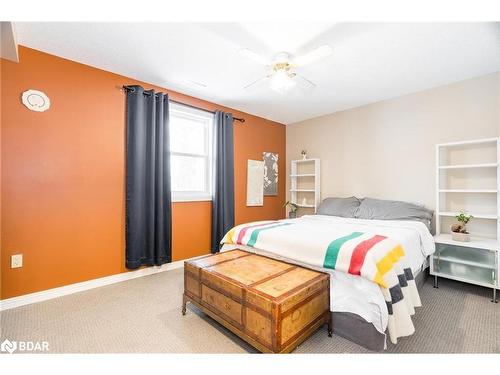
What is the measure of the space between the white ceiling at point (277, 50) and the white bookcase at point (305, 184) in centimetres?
148

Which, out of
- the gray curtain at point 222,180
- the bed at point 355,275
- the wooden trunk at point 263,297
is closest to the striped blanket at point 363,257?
the bed at point 355,275

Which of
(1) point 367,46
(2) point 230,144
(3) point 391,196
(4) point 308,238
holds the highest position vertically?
(1) point 367,46

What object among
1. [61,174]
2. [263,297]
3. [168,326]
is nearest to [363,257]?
[263,297]

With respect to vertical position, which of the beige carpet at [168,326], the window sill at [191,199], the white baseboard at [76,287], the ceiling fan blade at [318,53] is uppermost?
the ceiling fan blade at [318,53]

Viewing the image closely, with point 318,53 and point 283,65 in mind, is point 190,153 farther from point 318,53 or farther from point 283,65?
point 318,53

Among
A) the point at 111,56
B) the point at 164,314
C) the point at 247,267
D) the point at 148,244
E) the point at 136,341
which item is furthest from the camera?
the point at 148,244

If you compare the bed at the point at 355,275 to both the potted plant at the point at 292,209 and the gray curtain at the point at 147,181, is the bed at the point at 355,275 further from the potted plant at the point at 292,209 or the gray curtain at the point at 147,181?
the potted plant at the point at 292,209

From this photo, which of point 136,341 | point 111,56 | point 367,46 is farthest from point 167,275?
point 367,46

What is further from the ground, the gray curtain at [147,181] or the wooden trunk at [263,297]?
the gray curtain at [147,181]

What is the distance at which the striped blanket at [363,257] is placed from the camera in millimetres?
1445

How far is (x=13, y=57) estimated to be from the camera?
1.80m

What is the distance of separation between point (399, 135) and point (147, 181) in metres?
3.36

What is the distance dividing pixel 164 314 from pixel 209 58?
2361 millimetres

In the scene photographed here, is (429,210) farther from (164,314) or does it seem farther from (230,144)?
(164,314)
